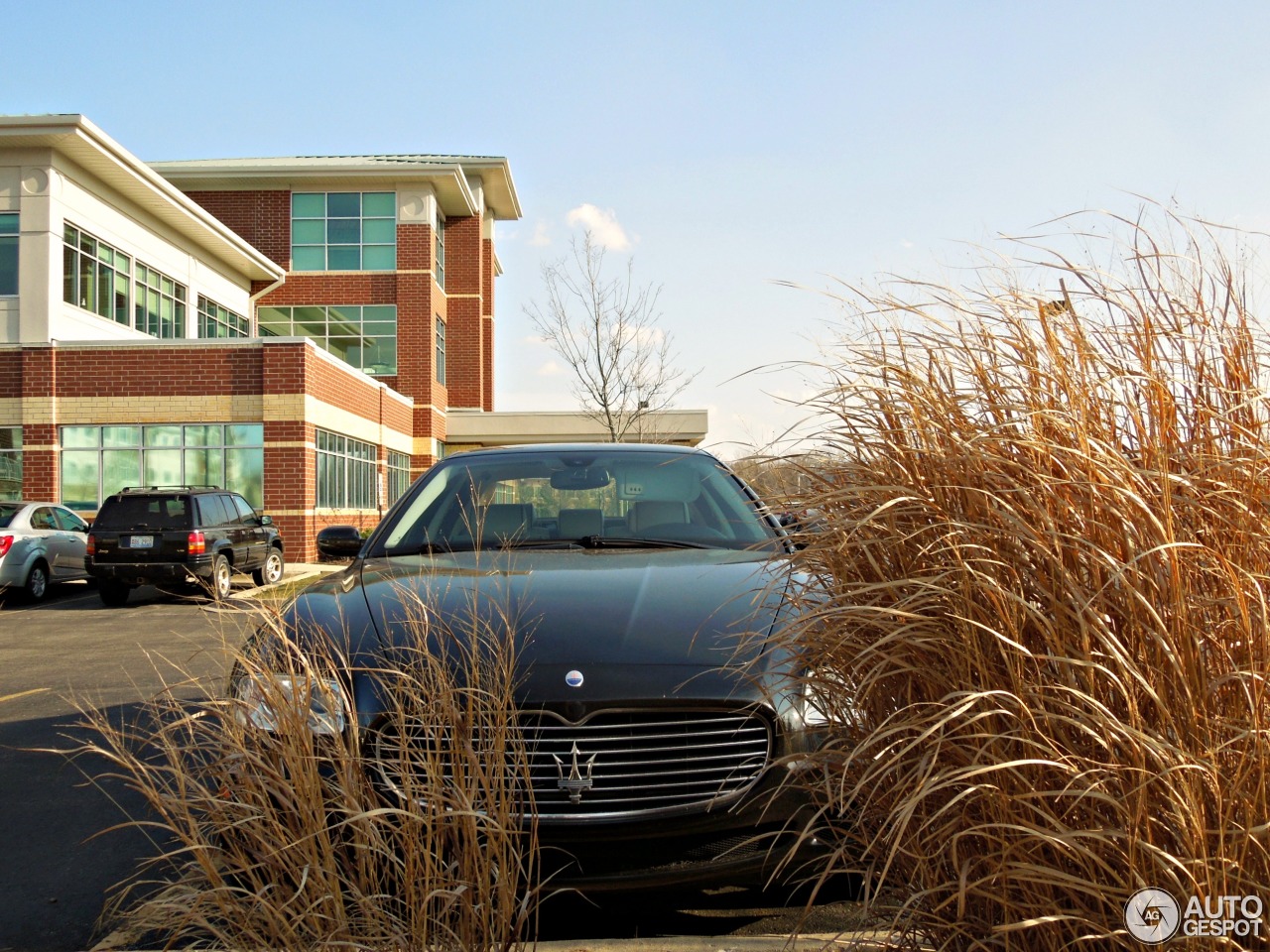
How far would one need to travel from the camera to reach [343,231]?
36.2 metres

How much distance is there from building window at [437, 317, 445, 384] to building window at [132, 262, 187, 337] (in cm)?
1058

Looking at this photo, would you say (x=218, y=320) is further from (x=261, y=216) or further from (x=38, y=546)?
(x=38, y=546)

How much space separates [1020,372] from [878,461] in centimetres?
34

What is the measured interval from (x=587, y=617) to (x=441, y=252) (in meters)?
37.9

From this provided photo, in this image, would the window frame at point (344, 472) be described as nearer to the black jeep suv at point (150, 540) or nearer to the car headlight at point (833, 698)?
the black jeep suv at point (150, 540)

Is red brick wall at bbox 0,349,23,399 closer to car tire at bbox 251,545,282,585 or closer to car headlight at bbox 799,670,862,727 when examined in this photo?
car tire at bbox 251,545,282,585

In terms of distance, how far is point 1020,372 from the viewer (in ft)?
6.85

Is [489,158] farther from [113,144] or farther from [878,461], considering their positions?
[878,461]

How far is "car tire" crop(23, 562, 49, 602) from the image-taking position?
16.6 m

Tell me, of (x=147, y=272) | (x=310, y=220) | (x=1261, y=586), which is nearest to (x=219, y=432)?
(x=147, y=272)

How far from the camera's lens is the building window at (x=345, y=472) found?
25922mm

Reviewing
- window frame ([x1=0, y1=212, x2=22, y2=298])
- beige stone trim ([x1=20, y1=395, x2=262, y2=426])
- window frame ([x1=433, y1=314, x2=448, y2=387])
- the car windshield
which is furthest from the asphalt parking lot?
window frame ([x1=433, y1=314, x2=448, y2=387])

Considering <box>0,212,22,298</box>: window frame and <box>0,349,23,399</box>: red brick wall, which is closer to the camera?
<box>0,212,22,298</box>: window frame

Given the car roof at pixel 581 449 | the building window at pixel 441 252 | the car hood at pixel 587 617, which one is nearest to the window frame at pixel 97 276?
the building window at pixel 441 252
